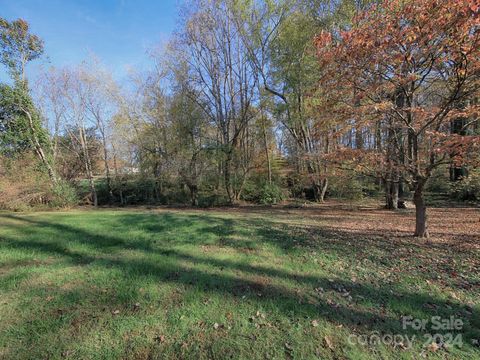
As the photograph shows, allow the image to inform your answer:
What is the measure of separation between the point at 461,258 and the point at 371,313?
9.96 feet

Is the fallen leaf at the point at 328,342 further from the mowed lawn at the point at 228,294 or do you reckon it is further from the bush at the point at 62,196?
the bush at the point at 62,196

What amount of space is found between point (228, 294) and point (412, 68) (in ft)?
17.8

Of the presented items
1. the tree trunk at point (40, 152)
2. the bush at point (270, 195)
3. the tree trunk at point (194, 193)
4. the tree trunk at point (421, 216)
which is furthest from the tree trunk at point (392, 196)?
the tree trunk at point (40, 152)

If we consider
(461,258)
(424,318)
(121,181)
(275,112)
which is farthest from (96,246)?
(121,181)

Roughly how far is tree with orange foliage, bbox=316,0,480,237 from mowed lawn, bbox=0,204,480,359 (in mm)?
1984

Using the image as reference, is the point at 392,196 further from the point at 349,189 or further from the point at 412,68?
the point at 412,68

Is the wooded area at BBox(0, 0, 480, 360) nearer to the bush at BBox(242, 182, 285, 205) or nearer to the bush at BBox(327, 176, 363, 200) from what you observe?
the bush at BBox(327, 176, 363, 200)

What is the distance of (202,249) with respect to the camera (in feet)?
16.5

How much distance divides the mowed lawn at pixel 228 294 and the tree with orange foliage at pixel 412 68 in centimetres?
198

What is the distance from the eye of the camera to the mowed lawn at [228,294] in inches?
92.6

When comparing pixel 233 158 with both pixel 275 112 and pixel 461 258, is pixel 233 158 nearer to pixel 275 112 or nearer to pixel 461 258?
pixel 275 112

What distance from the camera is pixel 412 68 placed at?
4.93m

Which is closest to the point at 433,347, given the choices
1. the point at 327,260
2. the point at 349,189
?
the point at 327,260

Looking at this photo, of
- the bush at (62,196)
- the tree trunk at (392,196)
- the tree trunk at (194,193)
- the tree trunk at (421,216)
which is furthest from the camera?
the tree trunk at (194,193)
